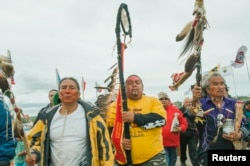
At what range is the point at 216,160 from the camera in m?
4.97

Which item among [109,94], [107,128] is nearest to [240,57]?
[109,94]

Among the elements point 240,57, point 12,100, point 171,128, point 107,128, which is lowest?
point 171,128

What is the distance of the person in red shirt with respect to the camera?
909 centimetres

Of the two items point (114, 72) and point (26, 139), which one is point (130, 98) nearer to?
point (114, 72)

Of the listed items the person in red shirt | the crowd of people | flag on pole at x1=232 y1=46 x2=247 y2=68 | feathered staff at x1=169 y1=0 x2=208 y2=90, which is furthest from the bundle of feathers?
flag on pole at x1=232 y1=46 x2=247 y2=68

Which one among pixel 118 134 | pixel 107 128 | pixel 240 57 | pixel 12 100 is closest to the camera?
pixel 12 100

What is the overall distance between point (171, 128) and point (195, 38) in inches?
171

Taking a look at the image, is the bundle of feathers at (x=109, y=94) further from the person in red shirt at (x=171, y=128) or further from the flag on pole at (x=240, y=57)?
the flag on pole at (x=240, y=57)

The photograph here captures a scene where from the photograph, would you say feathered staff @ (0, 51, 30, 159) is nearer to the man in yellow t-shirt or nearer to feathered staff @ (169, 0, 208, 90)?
the man in yellow t-shirt

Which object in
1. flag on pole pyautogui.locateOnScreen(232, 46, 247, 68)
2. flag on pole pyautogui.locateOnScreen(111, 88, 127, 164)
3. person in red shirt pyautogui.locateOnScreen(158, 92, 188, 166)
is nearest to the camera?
flag on pole pyautogui.locateOnScreen(111, 88, 127, 164)

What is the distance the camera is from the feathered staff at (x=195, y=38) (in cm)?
514

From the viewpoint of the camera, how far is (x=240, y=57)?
43.7 feet

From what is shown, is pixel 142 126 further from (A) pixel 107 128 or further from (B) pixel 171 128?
(B) pixel 171 128

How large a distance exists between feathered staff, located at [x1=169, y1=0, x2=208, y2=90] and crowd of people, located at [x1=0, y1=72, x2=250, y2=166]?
0.25 metres
